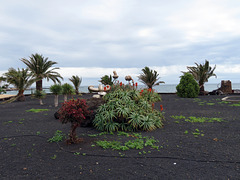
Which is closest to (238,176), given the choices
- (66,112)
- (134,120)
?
(134,120)

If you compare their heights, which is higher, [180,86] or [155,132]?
[180,86]

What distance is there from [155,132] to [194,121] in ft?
7.75

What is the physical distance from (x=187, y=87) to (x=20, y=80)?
1571cm

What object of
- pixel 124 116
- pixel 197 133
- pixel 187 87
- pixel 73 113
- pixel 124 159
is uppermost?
pixel 187 87

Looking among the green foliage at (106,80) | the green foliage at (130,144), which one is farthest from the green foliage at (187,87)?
the green foliage at (130,144)

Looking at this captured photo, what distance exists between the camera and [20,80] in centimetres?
1650

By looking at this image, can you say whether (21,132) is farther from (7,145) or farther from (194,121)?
(194,121)

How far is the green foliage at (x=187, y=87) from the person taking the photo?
667 inches

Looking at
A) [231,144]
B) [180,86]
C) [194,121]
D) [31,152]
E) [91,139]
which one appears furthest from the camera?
[180,86]

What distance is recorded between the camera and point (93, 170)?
10.8ft

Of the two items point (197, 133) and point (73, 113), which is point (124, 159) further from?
point (197, 133)

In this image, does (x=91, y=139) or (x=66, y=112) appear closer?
(x=66, y=112)

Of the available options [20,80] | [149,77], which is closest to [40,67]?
[20,80]

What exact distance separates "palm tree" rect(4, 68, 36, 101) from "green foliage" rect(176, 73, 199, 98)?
14.6 metres
